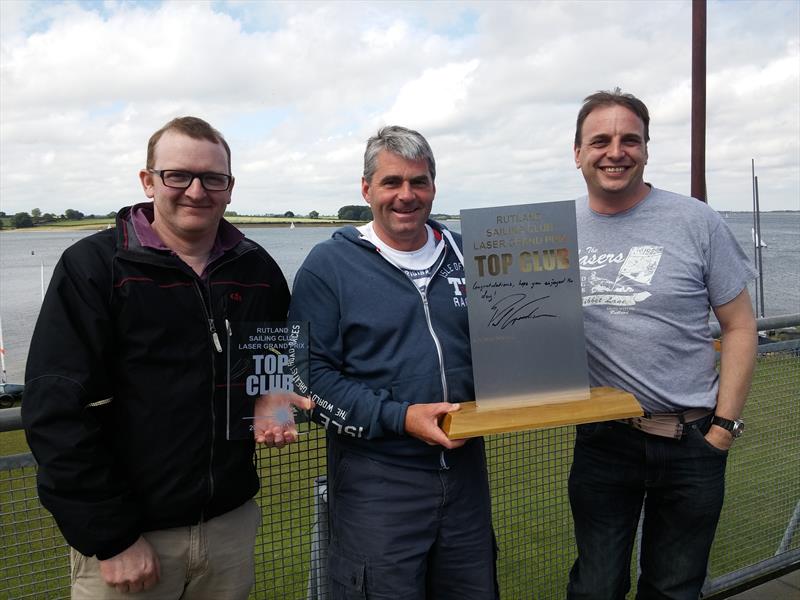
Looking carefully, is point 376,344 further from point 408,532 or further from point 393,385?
point 408,532

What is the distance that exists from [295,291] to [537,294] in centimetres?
82

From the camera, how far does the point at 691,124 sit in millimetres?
9117

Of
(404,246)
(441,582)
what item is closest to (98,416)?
(404,246)

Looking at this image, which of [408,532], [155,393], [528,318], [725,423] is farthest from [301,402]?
[725,423]

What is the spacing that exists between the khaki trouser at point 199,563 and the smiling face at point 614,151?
170cm

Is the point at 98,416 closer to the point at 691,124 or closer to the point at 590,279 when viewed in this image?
the point at 590,279

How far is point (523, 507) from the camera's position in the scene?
3.15 m

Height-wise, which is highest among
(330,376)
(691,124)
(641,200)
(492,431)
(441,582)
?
(691,124)

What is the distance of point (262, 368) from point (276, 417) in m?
0.16

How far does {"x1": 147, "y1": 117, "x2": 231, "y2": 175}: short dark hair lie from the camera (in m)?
1.96

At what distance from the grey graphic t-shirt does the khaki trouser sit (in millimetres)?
1422

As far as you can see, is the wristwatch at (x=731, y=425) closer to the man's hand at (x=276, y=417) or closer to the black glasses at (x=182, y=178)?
the man's hand at (x=276, y=417)

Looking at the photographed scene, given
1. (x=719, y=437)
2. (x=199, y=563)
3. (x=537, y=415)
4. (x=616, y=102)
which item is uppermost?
(x=616, y=102)

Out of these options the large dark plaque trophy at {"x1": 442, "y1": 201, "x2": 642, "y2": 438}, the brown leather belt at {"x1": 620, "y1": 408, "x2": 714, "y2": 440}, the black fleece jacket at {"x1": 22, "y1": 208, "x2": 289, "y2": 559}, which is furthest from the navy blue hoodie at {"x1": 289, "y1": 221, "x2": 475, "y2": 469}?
the brown leather belt at {"x1": 620, "y1": 408, "x2": 714, "y2": 440}
